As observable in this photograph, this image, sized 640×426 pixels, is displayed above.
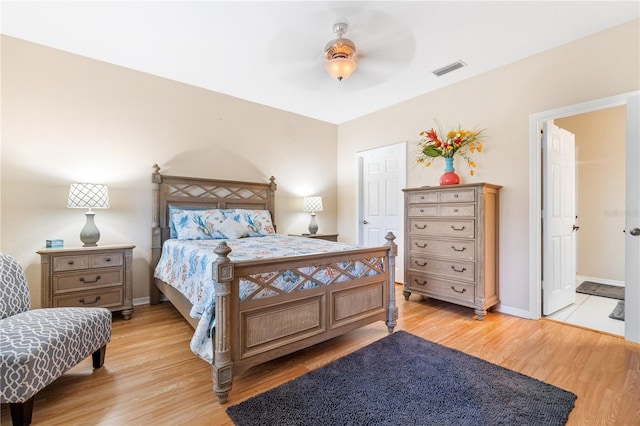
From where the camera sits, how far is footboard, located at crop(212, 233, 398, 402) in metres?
1.61

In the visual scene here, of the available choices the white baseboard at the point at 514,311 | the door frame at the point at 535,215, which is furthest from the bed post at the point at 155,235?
the door frame at the point at 535,215

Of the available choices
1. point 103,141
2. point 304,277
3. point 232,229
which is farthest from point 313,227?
point 103,141

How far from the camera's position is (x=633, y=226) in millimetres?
2318

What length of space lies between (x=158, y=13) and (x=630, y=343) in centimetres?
470

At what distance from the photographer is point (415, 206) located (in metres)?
3.44

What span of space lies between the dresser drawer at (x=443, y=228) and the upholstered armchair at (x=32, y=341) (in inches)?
121

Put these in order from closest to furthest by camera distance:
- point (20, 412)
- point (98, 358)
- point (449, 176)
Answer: point (20, 412) < point (98, 358) < point (449, 176)

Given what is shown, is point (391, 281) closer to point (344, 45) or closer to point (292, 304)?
point (292, 304)

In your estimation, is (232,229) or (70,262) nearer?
(70,262)

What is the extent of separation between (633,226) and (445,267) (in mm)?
1523

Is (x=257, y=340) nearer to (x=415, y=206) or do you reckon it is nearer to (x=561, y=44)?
(x=415, y=206)

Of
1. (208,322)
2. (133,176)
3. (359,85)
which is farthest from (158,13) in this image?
(208,322)

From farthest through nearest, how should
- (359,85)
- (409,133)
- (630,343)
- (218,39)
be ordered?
(409,133)
(359,85)
(218,39)
(630,343)

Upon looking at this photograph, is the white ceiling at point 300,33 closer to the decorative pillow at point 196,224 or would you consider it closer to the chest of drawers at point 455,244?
the chest of drawers at point 455,244
